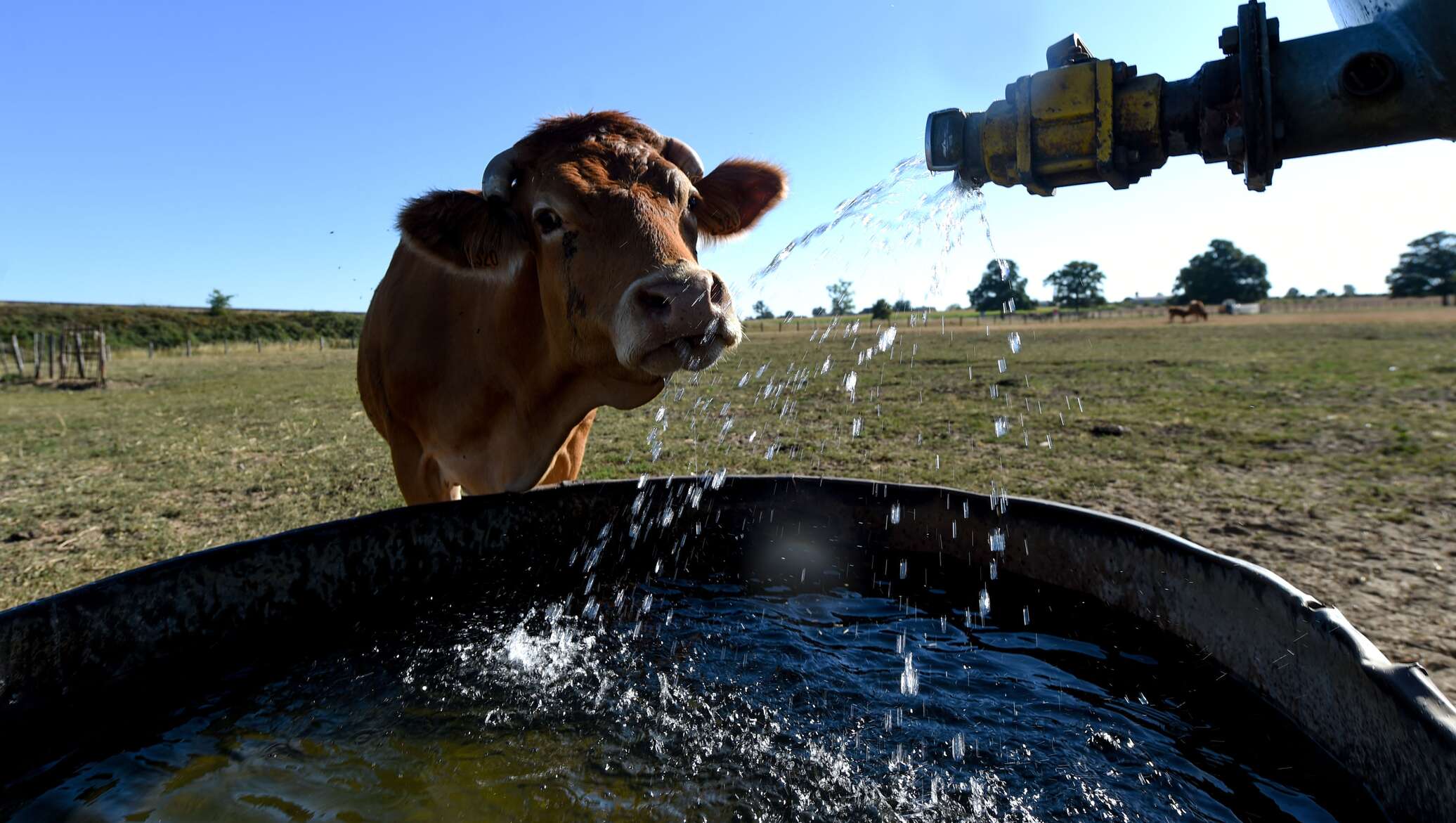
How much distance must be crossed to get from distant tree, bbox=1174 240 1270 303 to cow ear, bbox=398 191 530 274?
115 metres

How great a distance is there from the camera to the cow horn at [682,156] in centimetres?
389

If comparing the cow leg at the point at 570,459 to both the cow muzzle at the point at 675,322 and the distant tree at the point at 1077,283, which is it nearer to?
the cow muzzle at the point at 675,322

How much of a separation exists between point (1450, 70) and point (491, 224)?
10.6 ft

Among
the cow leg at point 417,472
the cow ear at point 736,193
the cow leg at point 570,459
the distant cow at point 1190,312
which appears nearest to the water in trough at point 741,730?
the cow leg at point 417,472

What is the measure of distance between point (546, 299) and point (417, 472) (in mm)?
1606

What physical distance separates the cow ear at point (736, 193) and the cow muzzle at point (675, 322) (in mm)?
1414

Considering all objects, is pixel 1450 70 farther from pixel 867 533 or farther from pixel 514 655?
pixel 514 655

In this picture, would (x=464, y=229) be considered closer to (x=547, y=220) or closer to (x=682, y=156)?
(x=547, y=220)

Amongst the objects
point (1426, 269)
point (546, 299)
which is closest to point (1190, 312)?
point (1426, 269)

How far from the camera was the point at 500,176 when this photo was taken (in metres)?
3.54

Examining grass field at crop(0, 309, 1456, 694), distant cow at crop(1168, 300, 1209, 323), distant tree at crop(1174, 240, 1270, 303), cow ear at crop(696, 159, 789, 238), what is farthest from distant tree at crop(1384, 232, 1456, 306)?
cow ear at crop(696, 159, 789, 238)

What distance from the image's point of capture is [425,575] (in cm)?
276

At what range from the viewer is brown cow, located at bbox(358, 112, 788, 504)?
9.64 feet

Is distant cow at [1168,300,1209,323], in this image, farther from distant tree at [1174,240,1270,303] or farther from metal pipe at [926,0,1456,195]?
metal pipe at [926,0,1456,195]
